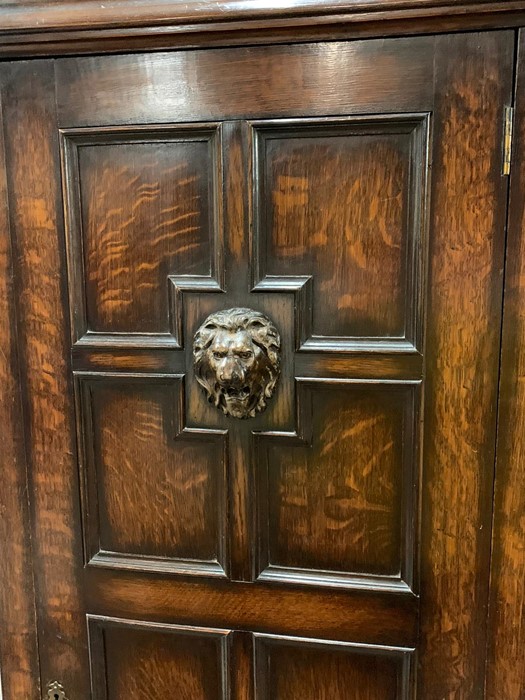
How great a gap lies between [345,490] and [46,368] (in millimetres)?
465

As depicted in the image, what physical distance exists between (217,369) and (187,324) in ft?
0.29

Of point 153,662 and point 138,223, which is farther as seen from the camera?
point 153,662

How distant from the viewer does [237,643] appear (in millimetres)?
886

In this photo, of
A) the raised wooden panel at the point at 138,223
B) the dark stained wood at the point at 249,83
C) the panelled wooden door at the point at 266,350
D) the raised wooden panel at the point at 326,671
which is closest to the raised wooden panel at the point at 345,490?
the panelled wooden door at the point at 266,350

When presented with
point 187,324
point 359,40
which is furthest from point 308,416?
point 359,40

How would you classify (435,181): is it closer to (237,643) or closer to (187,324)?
(187,324)

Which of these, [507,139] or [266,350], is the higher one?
[507,139]

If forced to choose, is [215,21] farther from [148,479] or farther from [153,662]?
[153,662]

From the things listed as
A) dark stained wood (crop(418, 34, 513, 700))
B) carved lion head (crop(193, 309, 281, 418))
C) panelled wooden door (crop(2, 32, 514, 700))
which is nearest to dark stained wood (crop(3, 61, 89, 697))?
panelled wooden door (crop(2, 32, 514, 700))

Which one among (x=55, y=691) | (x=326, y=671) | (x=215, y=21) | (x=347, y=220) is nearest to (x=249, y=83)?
(x=215, y=21)

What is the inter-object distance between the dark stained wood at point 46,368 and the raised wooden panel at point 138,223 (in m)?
0.03

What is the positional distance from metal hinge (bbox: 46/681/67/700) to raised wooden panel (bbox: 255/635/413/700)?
1.03 ft

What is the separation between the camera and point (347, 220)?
77 centimetres

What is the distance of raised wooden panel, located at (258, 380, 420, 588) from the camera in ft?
2.64
